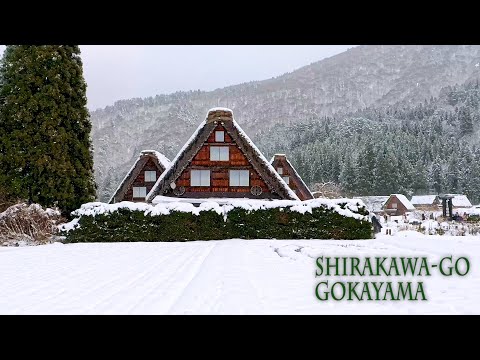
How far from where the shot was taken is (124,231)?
17875mm

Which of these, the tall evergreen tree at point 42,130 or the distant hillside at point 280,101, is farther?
the distant hillside at point 280,101

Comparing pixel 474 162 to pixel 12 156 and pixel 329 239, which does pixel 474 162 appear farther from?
pixel 12 156

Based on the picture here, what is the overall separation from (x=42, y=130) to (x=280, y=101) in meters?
125

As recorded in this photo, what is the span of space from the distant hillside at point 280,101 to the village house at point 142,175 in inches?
1542

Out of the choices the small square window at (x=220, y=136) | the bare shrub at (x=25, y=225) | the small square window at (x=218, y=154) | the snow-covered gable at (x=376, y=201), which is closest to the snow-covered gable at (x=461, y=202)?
the snow-covered gable at (x=376, y=201)

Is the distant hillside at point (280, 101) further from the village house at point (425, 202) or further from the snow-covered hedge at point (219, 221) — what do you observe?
the snow-covered hedge at point (219, 221)

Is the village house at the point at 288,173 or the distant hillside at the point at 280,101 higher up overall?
the distant hillside at the point at 280,101

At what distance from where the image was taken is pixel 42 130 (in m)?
19.5

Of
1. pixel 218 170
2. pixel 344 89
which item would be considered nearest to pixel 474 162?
pixel 218 170

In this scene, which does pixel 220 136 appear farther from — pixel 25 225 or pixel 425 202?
pixel 425 202

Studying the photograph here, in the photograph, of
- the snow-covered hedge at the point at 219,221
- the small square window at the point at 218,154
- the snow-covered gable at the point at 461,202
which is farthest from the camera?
the snow-covered gable at the point at 461,202

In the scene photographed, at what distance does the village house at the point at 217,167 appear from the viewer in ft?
76.3

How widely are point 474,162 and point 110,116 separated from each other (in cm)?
8405

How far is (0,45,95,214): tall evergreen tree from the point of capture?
19.2 metres
